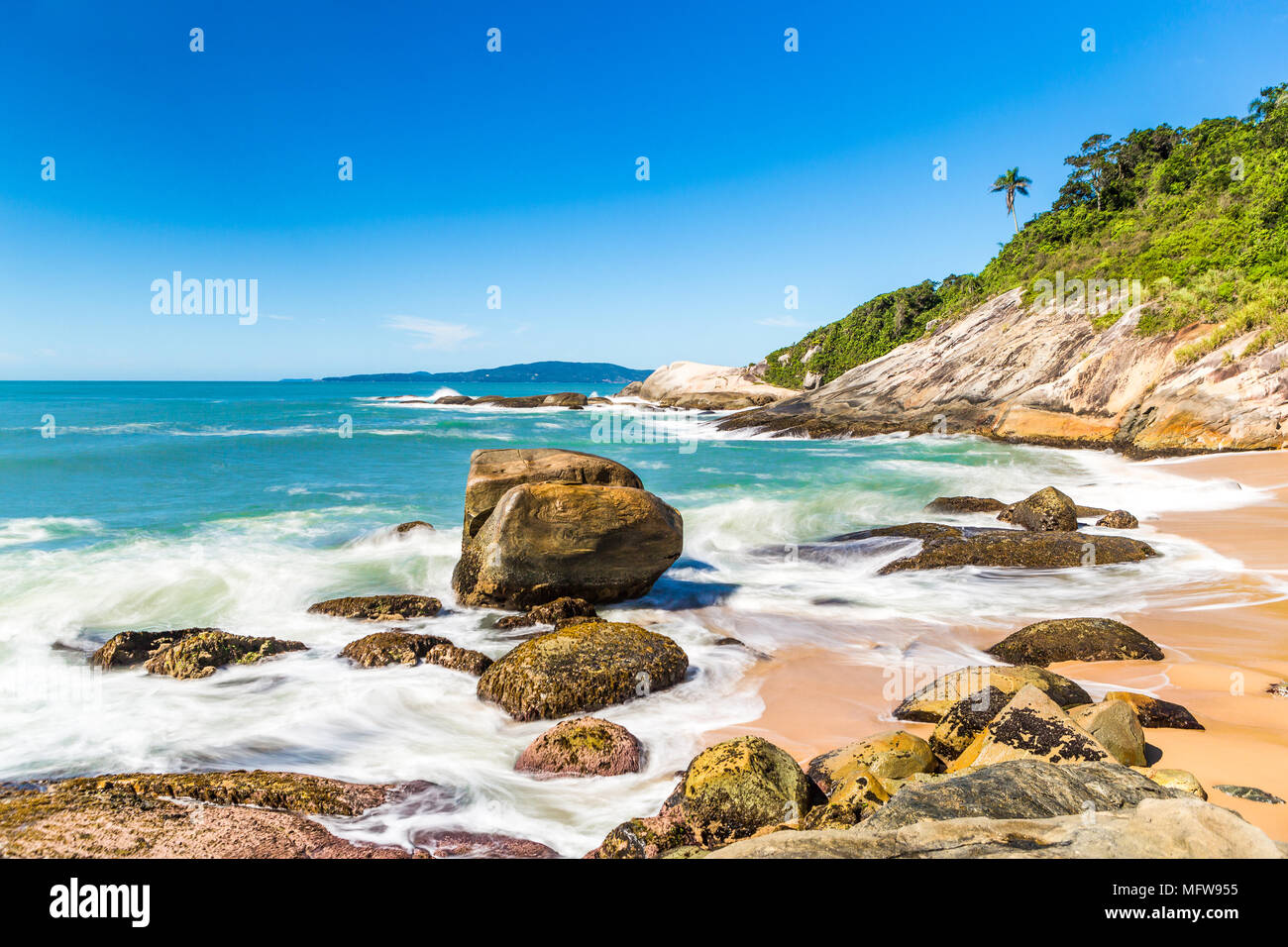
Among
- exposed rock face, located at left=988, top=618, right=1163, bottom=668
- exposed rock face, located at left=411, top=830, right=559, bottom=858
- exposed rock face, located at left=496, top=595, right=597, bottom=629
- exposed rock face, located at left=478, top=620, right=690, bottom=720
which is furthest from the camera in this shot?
exposed rock face, located at left=496, top=595, right=597, bottom=629

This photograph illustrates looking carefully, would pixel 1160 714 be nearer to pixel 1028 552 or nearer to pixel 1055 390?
pixel 1028 552

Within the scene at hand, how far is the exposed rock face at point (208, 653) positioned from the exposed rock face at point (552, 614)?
8.49 ft

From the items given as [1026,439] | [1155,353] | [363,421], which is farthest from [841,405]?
[363,421]

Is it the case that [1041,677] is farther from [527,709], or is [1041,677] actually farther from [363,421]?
[363,421]

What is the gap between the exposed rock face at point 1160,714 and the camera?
5117 mm

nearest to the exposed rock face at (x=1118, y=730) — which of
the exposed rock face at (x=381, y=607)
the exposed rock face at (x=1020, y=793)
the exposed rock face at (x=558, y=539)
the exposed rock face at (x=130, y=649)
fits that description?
the exposed rock face at (x=1020, y=793)

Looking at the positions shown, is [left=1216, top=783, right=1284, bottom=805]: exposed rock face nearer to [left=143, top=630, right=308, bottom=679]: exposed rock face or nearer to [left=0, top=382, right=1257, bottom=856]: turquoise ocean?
[left=0, top=382, right=1257, bottom=856]: turquoise ocean

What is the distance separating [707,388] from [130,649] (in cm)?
5877

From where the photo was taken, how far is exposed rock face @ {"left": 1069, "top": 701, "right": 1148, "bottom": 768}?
4395mm

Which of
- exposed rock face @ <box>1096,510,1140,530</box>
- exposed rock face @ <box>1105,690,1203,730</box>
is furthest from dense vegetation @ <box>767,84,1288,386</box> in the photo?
exposed rock face @ <box>1105,690,1203,730</box>

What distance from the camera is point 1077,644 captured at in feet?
22.8

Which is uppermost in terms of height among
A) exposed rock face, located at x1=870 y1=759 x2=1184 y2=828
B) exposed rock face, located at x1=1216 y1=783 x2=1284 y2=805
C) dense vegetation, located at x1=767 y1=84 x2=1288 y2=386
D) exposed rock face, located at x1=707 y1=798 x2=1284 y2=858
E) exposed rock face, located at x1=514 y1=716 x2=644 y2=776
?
dense vegetation, located at x1=767 y1=84 x2=1288 y2=386

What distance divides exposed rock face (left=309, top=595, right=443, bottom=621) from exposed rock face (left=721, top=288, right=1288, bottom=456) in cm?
2325
